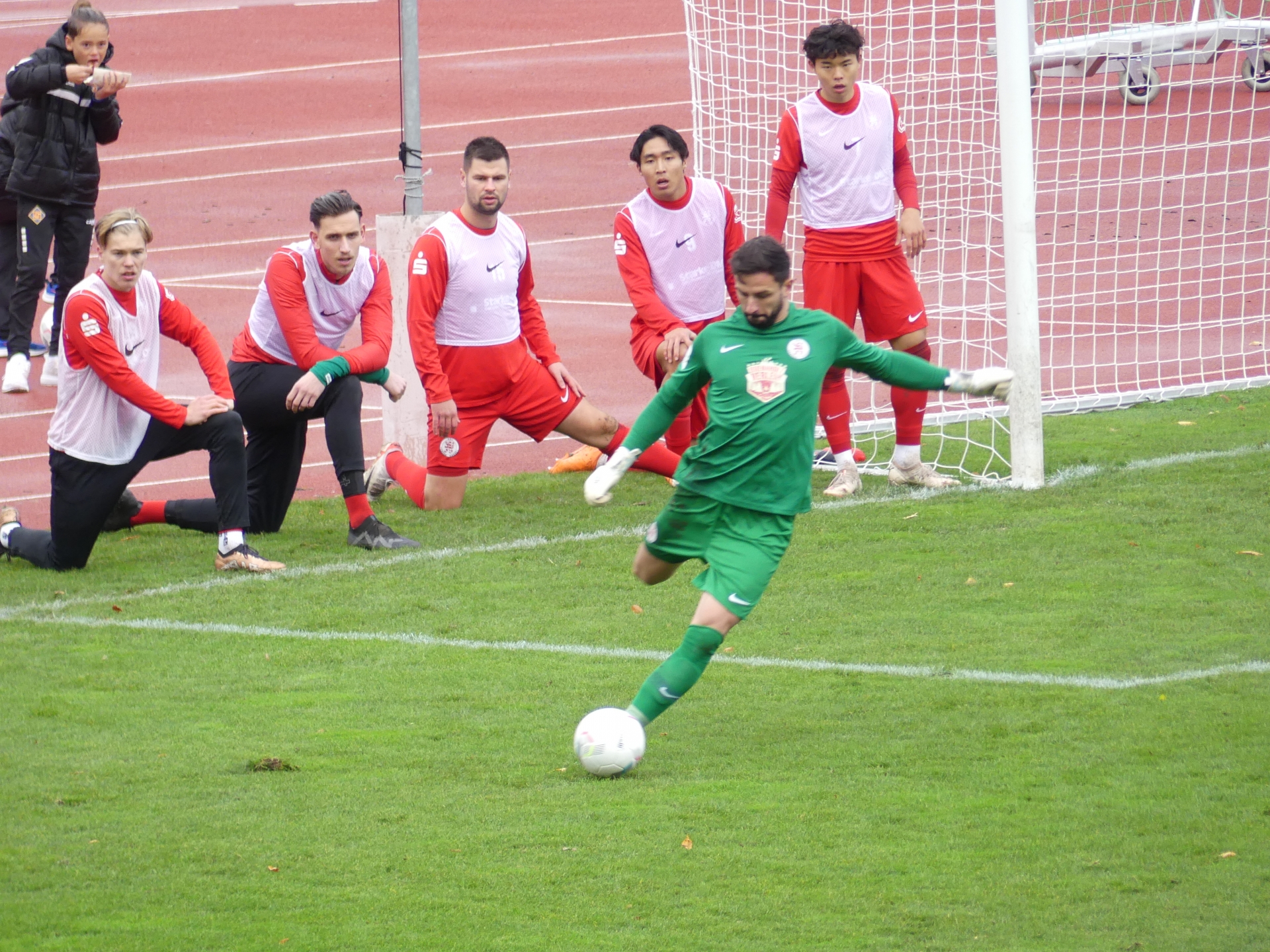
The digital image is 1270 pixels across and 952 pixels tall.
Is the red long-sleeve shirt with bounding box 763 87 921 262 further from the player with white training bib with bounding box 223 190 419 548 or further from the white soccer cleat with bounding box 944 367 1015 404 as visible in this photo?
the white soccer cleat with bounding box 944 367 1015 404

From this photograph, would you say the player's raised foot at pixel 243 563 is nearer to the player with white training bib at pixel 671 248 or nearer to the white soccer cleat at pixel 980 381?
the player with white training bib at pixel 671 248

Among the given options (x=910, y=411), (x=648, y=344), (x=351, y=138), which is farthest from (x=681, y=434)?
(x=351, y=138)

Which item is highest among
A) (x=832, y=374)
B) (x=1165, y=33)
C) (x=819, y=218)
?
(x=1165, y=33)

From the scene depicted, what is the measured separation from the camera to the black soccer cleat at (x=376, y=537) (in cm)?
805

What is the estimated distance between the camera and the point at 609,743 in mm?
5105

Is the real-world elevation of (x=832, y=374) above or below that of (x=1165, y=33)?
below

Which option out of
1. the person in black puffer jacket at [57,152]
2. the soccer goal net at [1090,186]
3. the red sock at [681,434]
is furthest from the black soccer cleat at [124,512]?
the soccer goal net at [1090,186]

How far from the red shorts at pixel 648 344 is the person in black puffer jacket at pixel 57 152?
3754 mm

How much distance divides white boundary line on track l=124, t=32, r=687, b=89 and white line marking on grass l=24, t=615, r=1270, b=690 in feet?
53.4

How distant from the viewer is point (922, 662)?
6195 millimetres

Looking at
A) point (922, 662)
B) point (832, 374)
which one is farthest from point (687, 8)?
point (922, 662)

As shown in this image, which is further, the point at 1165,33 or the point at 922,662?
the point at 1165,33

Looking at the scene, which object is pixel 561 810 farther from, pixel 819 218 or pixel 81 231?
pixel 81 231

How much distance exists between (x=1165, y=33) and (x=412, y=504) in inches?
251
